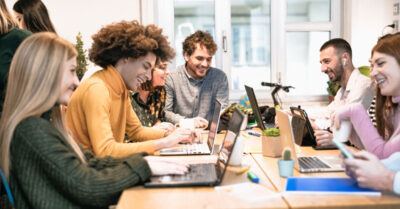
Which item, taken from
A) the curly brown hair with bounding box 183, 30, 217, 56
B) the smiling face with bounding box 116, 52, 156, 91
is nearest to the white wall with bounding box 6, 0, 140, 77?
the curly brown hair with bounding box 183, 30, 217, 56

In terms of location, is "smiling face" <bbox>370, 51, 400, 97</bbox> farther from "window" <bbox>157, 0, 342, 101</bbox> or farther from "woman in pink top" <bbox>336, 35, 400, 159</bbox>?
"window" <bbox>157, 0, 342, 101</bbox>

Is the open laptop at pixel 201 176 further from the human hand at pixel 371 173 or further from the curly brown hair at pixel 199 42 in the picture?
the curly brown hair at pixel 199 42

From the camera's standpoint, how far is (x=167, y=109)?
12.4 feet

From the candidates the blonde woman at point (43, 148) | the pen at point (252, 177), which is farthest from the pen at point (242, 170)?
the blonde woman at point (43, 148)

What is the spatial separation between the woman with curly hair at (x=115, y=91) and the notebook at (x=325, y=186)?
759mm

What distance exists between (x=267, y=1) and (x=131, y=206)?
3.82 m

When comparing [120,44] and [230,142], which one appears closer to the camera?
[230,142]

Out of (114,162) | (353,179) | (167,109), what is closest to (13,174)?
(114,162)

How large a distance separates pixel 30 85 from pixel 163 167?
1.84 ft

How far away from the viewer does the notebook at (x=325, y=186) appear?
139cm

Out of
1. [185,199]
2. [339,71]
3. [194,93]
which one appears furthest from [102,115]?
[339,71]

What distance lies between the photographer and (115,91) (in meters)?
2.16

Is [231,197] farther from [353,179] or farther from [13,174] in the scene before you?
[13,174]

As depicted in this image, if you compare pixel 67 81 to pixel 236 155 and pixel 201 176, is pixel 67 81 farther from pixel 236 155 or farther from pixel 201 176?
pixel 236 155
